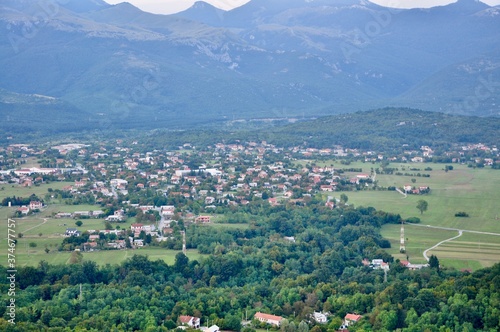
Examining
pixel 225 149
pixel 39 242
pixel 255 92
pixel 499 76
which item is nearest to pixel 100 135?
pixel 225 149

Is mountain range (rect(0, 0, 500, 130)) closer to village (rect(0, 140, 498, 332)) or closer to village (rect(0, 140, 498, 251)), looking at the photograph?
village (rect(0, 140, 498, 251))

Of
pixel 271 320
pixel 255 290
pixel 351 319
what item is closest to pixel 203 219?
pixel 255 290

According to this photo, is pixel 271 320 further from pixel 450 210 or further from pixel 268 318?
pixel 450 210

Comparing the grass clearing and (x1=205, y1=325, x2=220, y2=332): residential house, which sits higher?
the grass clearing

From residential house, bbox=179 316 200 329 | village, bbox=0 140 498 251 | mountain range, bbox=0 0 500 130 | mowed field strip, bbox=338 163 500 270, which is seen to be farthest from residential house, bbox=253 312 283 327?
mountain range, bbox=0 0 500 130

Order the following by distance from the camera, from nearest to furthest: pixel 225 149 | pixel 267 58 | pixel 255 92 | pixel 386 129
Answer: pixel 225 149, pixel 386 129, pixel 255 92, pixel 267 58

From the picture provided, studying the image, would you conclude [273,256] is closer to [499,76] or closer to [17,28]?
[499,76]
